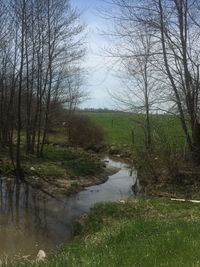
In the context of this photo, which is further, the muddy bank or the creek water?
the muddy bank

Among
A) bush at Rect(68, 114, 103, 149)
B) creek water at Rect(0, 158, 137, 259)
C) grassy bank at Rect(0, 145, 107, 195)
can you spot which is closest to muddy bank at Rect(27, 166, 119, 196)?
grassy bank at Rect(0, 145, 107, 195)

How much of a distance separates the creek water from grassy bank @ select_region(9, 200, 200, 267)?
1.23m

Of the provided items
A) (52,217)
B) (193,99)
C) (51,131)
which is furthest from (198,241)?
(51,131)

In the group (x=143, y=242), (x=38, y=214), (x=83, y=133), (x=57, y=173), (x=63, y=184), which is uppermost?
(x=83, y=133)

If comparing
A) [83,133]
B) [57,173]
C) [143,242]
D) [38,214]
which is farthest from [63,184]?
[83,133]

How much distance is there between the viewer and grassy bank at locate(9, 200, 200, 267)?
802cm

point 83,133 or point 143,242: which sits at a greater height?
point 83,133

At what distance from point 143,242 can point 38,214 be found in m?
8.76

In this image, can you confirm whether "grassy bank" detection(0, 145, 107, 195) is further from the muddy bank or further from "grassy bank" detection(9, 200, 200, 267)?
"grassy bank" detection(9, 200, 200, 267)

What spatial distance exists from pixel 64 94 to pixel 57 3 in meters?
12.7

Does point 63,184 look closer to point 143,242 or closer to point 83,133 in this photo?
point 143,242

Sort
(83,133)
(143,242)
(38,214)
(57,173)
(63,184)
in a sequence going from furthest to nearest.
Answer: (83,133)
(57,173)
(63,184)
(38,214)
(143,242)

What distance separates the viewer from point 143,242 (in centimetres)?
950

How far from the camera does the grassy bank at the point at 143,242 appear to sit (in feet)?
26.3
